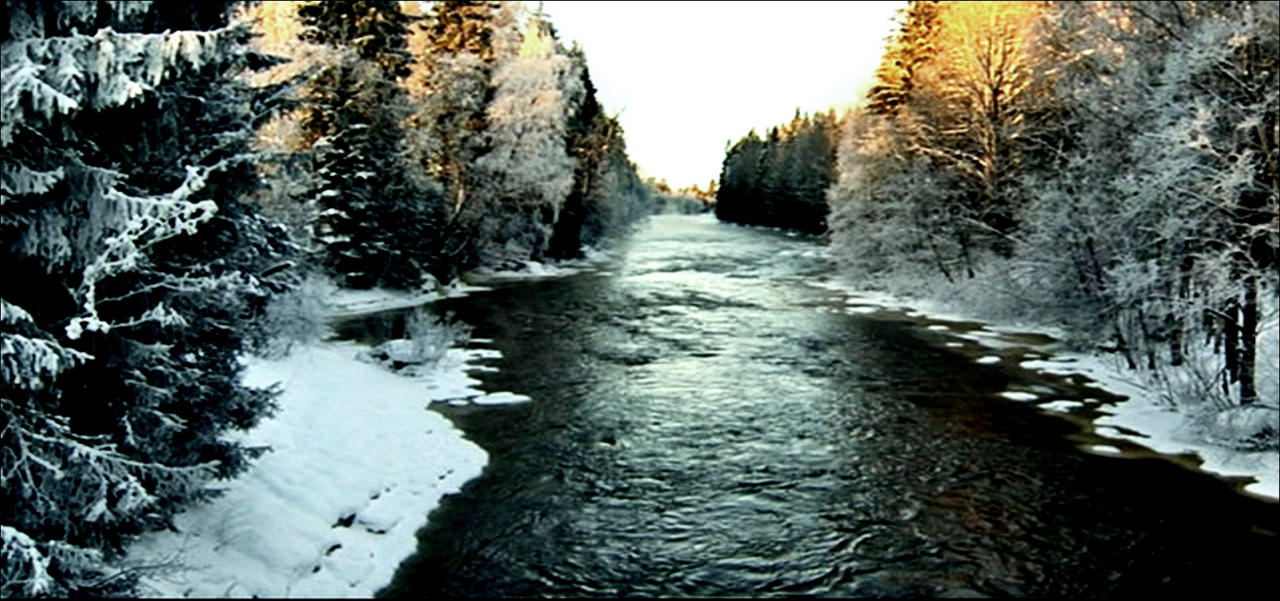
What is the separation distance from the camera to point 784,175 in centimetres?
9412

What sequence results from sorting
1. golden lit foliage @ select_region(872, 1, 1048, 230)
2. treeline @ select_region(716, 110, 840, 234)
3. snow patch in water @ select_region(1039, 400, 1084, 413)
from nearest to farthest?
snow patch in water @ select_region(1039, 400, 1084, 413), golden lit foliage @ select_region(872, 1, 1048, 230), treeline @ select_region(716, 110, 840, 234)

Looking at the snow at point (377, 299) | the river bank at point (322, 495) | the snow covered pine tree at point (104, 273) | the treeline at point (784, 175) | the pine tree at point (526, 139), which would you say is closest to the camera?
the snow covered pine tree at point (104, 273)

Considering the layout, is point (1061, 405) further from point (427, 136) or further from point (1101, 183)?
point (427, 136)

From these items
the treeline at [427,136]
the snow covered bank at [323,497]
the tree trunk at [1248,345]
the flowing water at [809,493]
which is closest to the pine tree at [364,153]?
the treeline at [427,136]

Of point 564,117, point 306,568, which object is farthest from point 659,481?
point 564,117

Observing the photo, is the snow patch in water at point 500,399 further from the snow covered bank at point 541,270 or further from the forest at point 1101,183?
the snow covered bank at point 541,270

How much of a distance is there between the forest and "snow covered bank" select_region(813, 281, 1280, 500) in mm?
294

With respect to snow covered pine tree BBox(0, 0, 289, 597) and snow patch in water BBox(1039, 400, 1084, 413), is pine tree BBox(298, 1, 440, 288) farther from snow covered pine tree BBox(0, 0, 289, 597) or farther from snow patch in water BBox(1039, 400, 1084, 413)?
snow patch in water BBox(1039, 400, 1084, 413)

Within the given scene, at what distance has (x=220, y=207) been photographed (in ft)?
26.7

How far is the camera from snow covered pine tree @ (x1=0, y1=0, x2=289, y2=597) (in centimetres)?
571

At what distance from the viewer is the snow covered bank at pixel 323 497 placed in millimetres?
8070

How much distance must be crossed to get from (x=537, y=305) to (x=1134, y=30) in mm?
19508

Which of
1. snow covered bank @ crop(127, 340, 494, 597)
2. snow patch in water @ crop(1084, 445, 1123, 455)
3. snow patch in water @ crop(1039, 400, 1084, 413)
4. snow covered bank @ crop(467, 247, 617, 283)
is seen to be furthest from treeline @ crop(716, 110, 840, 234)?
snow covered bank @ crop(127, 340, 494, 597)

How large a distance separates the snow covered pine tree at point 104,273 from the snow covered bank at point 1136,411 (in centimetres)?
1234
